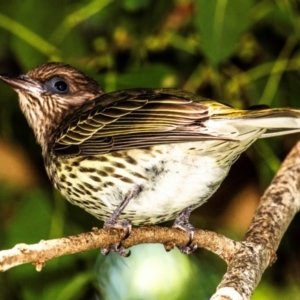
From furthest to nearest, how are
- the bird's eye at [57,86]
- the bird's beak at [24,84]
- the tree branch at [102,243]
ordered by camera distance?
the bird's eye at [57,86] < the bird's beak at [24,84] < the tree branch at [102,243]

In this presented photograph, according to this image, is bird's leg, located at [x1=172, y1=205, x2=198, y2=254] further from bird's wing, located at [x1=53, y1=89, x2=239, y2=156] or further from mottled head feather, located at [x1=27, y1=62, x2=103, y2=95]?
mottled head feather, located at [x1=27, y1=62, x2=103, y2=95]

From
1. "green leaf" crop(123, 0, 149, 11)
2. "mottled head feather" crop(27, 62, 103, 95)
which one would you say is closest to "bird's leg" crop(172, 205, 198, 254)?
"mottled head feather" crop(27, 62, 103, 95)

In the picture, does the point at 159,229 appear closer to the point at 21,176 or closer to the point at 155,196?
the point at 155,196

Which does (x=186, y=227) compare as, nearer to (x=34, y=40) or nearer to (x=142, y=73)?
(x=142, y=73)

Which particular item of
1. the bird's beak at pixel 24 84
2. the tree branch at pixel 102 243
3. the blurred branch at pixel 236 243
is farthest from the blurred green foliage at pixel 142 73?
the tree branch at pixel 102 243

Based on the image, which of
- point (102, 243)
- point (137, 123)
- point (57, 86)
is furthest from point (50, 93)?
point (102, 243)

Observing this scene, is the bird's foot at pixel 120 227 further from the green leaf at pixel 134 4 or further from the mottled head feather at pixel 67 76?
the green leaf at pixel 134 4

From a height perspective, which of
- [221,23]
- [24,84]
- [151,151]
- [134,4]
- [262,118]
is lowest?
[262,118]
